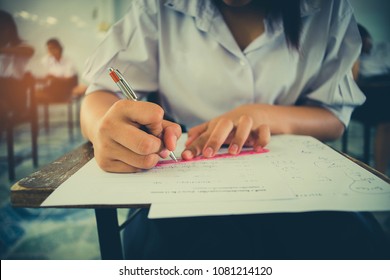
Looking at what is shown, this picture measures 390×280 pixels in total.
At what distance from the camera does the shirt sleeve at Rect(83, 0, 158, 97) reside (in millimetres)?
481

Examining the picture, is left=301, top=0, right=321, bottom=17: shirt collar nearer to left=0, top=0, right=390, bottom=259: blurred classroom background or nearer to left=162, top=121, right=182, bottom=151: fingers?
left=0, top=0, right=390, bottom=259: blurred classroom background

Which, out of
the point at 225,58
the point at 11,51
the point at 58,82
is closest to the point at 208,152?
the point at 225,58

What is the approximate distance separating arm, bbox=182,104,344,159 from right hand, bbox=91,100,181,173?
0.05 meters

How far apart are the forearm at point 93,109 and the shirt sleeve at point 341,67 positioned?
0.38 meters

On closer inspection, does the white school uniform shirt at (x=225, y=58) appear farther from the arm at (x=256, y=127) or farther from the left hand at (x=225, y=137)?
the left hand at (x=225, y=137)

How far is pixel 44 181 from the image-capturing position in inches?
10.5

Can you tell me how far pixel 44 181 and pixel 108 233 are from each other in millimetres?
116

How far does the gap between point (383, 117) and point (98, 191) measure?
4.44 feet

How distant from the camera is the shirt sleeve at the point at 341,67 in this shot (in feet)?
1.69

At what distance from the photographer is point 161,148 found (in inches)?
11.8

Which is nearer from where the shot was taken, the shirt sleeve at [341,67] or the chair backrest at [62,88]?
the shirt sleeve at [341,67]

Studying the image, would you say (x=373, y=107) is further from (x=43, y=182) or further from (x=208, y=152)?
(x=43, y=182)

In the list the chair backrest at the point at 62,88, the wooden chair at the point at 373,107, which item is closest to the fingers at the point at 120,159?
the wooden chair at the point at 373,107

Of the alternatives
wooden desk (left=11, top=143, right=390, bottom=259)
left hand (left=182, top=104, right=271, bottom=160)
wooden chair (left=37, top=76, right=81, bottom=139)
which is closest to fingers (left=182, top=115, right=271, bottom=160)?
left hand (left=182, top=104, right=271, bottom=160)
